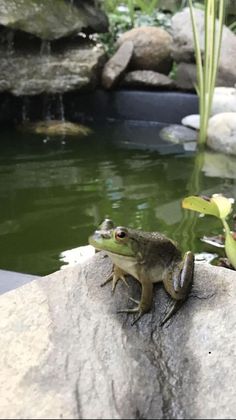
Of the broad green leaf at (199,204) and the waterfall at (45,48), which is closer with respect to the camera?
the broad green leaf at (199,204)

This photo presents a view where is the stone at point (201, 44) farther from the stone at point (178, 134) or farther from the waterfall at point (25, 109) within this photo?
the waterfall at point (25, 109)

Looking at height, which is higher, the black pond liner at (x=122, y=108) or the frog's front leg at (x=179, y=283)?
the frog's front leg at (x=179, y=283)

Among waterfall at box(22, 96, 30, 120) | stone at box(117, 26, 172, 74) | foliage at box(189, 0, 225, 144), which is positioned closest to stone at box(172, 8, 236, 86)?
stone at box(117, 26, 172, 74)

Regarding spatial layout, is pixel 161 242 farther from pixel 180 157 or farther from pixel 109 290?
pixel 180 157

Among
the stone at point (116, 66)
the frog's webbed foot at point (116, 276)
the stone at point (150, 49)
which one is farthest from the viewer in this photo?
the stone at point (150, 49)

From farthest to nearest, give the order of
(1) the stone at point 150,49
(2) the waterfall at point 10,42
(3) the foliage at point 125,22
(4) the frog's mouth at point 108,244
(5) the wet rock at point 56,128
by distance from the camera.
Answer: (3) the foliage at point 125,22 → (1) the stone at point 150,49 → (2) the waterfall at point 10,42 → (5) the wet rock at point 56,128 → (4) the frog's mouth at point 108,244

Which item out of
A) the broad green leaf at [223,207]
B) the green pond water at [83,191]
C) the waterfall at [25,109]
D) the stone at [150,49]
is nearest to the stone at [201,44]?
the stone at [150,49]
